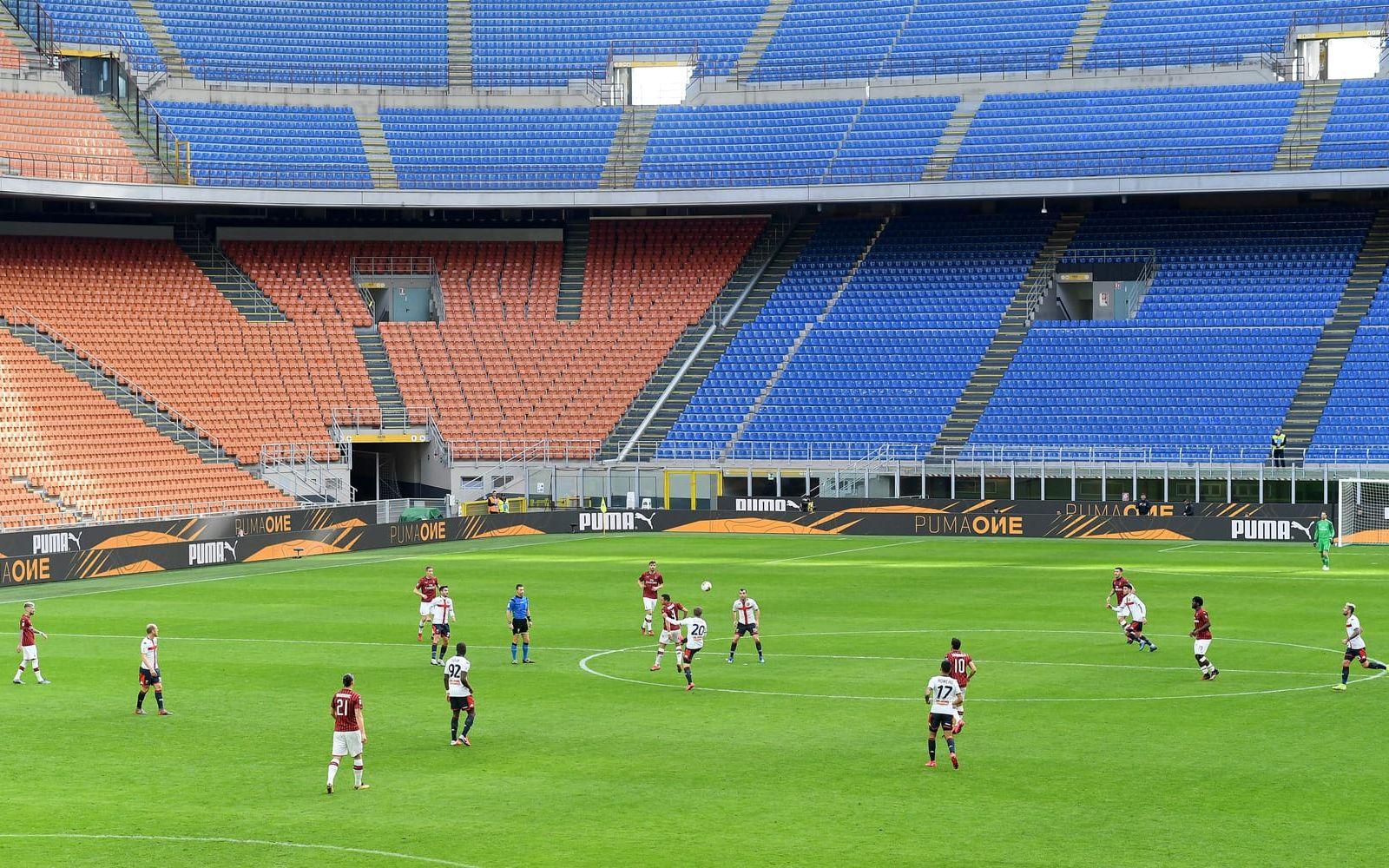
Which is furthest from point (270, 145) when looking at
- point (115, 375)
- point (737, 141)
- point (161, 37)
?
point (737, 141)

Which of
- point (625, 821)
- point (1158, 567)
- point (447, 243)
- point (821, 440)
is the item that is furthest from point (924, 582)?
point (447, 243)

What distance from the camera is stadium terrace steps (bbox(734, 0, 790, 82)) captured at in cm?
8644

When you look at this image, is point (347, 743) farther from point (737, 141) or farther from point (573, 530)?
point (737, 141)

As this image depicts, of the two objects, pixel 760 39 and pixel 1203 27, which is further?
pixel 760 39

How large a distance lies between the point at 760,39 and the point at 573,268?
1545cm

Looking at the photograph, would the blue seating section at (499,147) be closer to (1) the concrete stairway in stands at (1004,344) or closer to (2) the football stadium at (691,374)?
(2) the football stadium at (691,374)

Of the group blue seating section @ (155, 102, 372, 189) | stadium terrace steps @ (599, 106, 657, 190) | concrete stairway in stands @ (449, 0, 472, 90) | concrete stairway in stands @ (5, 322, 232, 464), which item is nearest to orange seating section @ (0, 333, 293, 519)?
concrete stairway in stands @ (5, 322, 232, 464)

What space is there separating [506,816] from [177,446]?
47233mm

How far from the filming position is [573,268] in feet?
270

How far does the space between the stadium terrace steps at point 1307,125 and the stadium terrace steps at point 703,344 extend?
2112cm

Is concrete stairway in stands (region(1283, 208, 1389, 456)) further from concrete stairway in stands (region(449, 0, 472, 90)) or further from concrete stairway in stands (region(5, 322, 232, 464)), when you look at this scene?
concrete stairway in stands (region(449, 0, 472, 90))

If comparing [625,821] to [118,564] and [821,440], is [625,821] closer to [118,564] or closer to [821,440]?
[118,564]

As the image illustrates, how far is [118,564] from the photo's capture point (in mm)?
52281

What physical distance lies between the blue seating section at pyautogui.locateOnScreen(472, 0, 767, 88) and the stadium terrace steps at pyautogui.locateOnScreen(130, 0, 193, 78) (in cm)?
1360
